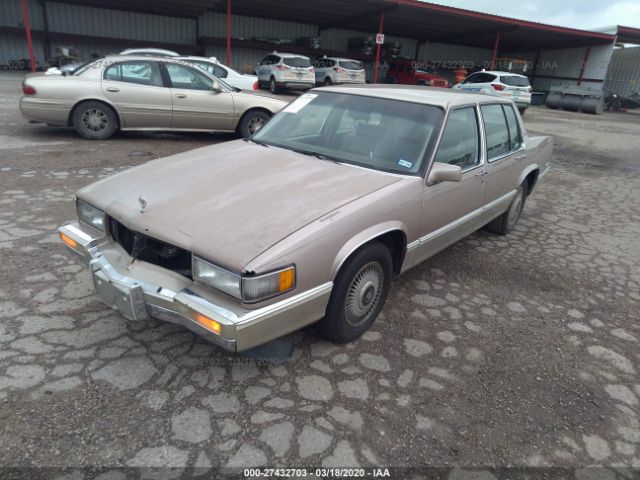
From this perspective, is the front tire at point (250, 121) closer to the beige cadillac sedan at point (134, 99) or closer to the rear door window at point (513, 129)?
the beige cadillac sedan at point (134, 99)

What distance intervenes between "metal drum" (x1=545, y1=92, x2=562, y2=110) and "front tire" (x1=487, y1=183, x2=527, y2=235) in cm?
2253

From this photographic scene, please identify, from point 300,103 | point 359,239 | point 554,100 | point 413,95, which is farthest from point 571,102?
point 359,239

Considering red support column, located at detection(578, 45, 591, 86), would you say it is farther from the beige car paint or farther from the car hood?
the car hood

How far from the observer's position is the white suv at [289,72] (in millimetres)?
19391

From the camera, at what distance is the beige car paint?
727 centimetres

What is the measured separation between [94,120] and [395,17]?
2139cm

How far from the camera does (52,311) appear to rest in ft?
9.89

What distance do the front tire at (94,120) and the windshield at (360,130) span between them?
17.0 feet

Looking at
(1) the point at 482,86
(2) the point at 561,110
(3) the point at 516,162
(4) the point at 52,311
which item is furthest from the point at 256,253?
(2) the point at 561,110

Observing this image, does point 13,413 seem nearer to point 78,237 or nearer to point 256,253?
point 78,237

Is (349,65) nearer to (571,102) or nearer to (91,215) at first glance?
(571,102)

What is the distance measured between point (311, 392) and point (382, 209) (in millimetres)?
1154

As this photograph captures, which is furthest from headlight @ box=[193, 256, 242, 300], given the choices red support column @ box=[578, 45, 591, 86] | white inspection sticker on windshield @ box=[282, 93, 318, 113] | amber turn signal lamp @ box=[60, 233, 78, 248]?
red support column @ box=[578, 45, 591, 86]

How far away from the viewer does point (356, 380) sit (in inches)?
101
